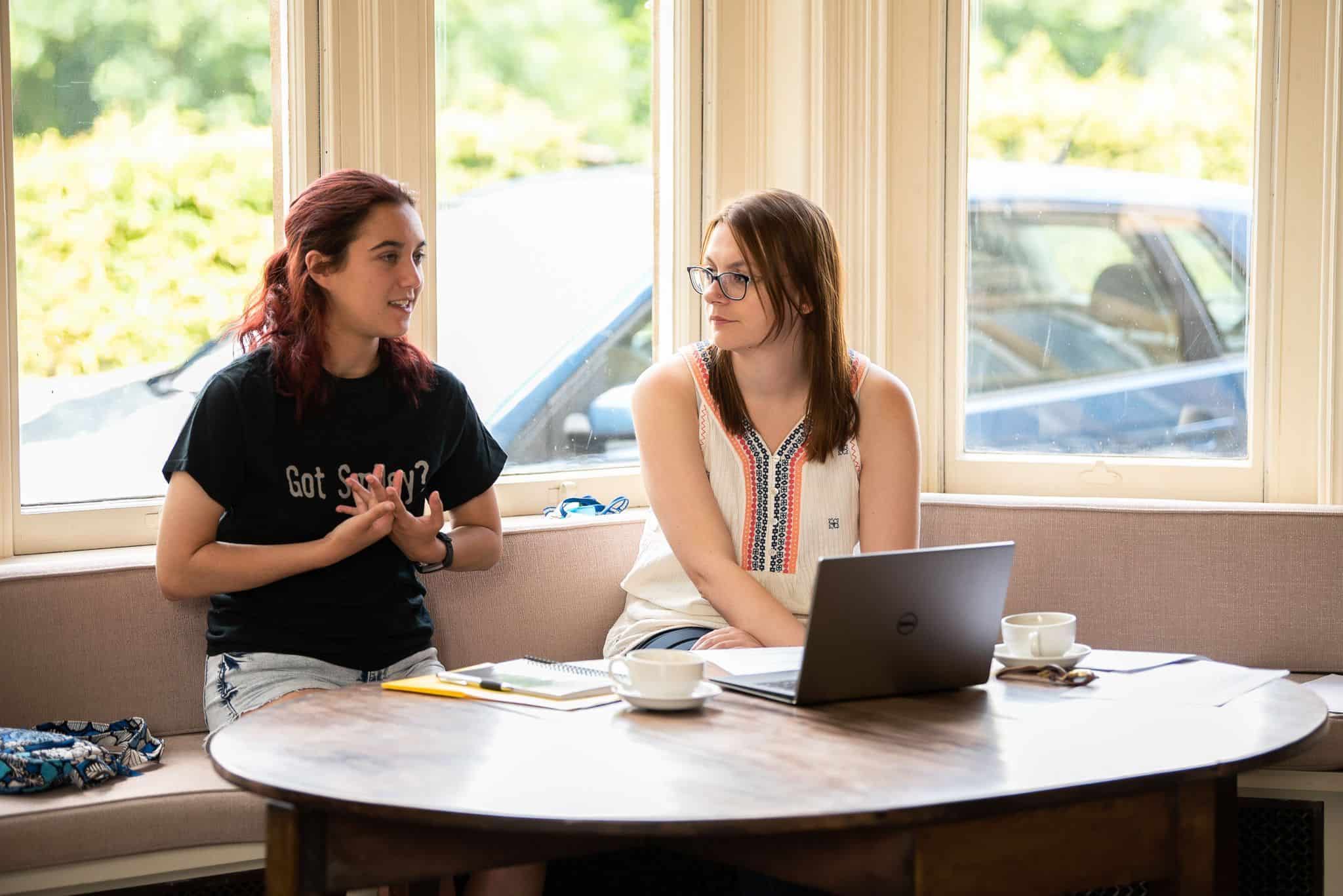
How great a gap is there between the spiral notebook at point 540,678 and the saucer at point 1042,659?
52cm

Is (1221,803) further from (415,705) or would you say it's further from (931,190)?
(931,190)

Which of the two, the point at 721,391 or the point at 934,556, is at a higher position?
the point at 721,391

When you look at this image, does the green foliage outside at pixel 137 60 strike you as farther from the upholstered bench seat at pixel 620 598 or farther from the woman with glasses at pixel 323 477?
the upholstered bench seat at pixel 620 598

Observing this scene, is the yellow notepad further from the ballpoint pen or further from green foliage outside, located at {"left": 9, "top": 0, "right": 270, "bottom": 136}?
green foliage outside, located at {"left": 9, "top": 0, "right": 270, "bottom": 136}

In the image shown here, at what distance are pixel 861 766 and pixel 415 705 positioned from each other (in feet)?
1.80

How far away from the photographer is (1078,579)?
2.77 metres

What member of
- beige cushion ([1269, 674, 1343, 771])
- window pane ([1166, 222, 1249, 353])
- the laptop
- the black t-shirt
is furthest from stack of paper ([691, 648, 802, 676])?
window pane ([1166, 222, 1249, 353])

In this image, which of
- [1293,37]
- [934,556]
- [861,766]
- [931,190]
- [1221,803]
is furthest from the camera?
[931,190]

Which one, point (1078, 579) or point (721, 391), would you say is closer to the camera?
point (721, 391)

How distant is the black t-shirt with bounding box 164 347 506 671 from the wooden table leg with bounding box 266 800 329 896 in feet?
3.11

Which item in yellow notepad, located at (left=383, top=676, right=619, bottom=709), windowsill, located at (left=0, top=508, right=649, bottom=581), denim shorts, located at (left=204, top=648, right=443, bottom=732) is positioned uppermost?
windowsill, located at (left=0, top=508, right=649, bottom=581)

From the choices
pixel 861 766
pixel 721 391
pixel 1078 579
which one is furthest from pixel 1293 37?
pixel 861 766

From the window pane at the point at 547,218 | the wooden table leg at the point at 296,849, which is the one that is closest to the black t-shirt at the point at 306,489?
the window pane at the point at 547,218

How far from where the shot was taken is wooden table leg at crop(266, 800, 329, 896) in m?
1.28
